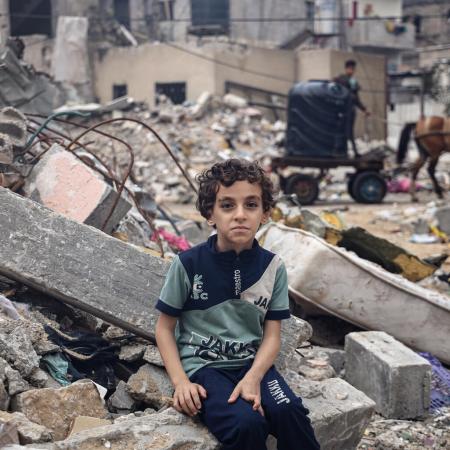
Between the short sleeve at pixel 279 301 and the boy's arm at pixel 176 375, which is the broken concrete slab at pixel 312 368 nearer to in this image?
the short sleeve at pixel 279 301

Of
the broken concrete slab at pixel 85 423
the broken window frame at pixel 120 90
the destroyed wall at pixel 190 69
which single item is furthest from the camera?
the broken window frame at pixel 120 90

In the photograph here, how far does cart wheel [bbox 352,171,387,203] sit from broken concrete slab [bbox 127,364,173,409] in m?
10.9

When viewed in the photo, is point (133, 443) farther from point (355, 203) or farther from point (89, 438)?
point (355, 203)

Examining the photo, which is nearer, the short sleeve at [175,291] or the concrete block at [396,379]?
the short sleeve at [175,291]

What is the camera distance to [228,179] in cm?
245

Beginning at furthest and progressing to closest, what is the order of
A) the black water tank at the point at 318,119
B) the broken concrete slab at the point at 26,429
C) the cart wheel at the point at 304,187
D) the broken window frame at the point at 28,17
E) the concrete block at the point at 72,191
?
Answer: the broken window frame at the point at 28,17 → the cart wheel at the point at 304,187 → the black water tank at the point at 318,119 → the concrete block at the point at 72,191 → the broken concrete slab at the point at 26,429

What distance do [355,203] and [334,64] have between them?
10.4 m

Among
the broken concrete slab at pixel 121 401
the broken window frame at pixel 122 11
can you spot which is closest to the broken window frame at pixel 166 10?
the broken window frame at pixel 122 11

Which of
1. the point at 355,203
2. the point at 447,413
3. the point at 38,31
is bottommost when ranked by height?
the point at 355,203

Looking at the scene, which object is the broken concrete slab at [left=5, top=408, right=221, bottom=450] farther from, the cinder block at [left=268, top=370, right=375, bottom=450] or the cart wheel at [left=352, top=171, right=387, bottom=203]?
the cart wheel at [left=352, top=171, right=387, bottom=203]

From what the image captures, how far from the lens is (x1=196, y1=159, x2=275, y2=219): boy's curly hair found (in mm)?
2457

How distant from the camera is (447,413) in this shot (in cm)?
378

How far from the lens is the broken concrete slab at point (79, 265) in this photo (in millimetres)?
2994

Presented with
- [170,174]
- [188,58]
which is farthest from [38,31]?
[170,174]
